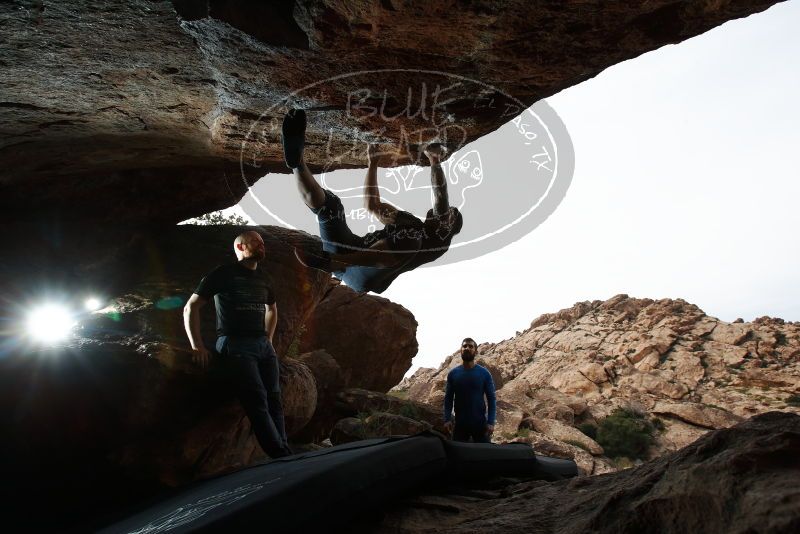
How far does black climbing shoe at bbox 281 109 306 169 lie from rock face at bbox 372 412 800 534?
120 inches

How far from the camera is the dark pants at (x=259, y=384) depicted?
4379 mm

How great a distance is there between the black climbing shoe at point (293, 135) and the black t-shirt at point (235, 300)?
64.5 inches

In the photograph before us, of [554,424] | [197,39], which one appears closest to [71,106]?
[197,39]

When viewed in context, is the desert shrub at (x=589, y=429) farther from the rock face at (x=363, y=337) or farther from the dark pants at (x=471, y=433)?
the dark pants at (x=471, y=433)

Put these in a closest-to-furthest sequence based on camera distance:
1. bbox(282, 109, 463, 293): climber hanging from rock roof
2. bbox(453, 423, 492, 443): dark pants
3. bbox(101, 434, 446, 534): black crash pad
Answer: bbox(101, 434, 446, 534): black crash pad < bbox(282, 109, 463, 293): climber hanging from rock roof < bbox(453, 423, 492, 443): dark pants

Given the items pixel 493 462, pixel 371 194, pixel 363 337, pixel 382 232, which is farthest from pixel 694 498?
pixel 363 337

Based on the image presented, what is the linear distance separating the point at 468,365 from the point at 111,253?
22.2ft

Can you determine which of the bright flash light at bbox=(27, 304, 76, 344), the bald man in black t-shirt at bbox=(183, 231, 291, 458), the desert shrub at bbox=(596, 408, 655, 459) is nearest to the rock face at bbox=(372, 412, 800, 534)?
the bald man in black t-shirt at bbox=(183, 231, 291, 458)

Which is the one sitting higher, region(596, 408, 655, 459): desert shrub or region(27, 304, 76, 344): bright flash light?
region(27, 304, 76, 344): bright flash light

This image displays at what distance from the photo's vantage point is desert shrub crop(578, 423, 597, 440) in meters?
21.6

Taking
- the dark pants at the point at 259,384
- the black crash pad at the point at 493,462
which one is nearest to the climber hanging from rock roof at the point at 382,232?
the dark pants at the point at 259,384

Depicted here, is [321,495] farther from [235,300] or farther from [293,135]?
[235,300]

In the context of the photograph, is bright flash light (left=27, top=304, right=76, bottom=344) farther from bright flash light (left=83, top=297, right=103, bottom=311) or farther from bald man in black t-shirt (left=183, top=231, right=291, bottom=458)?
bald man in black t-shirt (left=183, top=231, right=291, bottom=458)

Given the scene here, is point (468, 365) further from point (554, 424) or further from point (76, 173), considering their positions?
point (554, 424)
